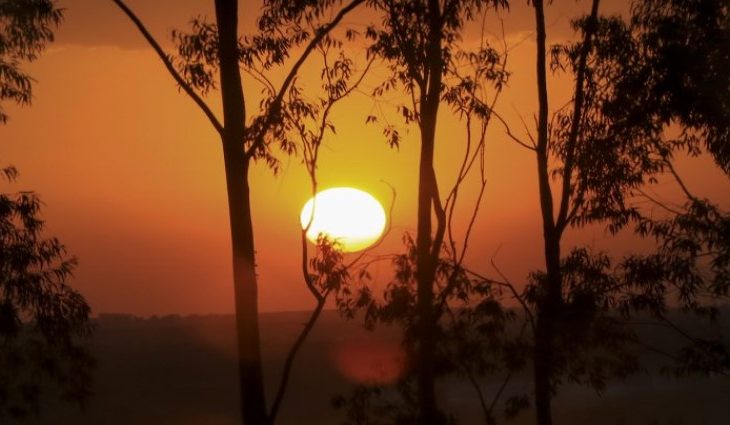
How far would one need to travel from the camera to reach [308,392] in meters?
45.2

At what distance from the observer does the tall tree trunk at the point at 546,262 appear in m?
14.6

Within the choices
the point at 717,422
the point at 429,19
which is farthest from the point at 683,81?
the point at 717,422

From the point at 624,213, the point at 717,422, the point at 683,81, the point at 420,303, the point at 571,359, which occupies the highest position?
the point at 683,81

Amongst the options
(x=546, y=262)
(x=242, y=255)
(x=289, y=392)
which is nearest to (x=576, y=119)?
A: (x=546, y=262)

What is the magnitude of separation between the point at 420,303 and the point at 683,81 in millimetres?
4751

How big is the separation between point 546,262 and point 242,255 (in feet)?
17.1

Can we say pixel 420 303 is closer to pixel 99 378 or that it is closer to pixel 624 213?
pixel 624 213

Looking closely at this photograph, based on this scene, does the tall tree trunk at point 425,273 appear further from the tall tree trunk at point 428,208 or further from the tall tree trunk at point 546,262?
the tall tree trunk at point 546,262

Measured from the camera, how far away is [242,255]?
11250mm

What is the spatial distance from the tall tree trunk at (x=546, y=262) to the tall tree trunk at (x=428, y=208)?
1556mm

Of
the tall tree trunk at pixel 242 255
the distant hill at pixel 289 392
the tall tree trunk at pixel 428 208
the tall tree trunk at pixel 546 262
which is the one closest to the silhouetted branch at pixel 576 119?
the tall tree trunk at pixel 546 262

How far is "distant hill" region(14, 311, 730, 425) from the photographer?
1495 inches

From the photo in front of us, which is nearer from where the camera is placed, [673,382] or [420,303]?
[420,303]

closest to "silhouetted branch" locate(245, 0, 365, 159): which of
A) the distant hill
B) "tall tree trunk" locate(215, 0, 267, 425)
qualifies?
"tall tree trunk" locate(215, 0, 267, 425)
